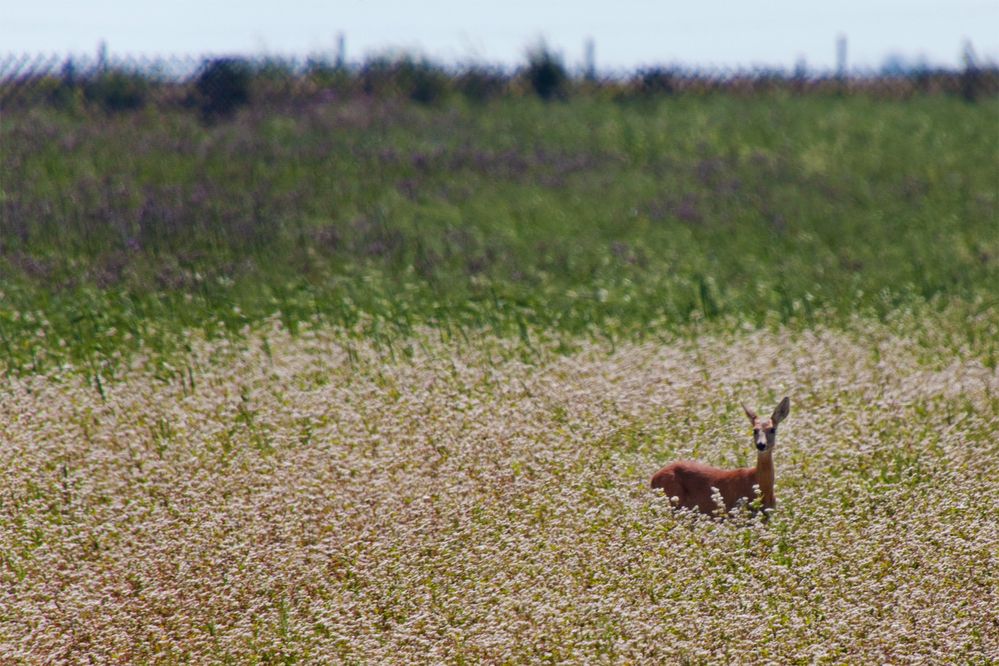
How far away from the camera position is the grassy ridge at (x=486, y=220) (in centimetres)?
1480

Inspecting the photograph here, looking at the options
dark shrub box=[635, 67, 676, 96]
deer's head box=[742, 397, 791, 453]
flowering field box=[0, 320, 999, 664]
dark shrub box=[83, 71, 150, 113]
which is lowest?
flowering field box=[0, 320, 999, 664]

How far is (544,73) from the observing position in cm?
2880

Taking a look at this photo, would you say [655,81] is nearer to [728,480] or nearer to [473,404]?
[473,404]

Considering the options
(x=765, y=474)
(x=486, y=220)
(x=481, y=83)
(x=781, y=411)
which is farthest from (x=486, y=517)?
(x=481, y=83)

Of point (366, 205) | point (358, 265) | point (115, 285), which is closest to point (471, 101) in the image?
point (366, 205)

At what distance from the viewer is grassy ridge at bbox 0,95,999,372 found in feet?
48.5

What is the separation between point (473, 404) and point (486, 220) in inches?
334

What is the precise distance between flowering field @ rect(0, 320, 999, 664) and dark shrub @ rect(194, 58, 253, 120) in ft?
45.7

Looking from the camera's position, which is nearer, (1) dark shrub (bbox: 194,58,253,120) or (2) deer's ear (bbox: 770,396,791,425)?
(2) deer's ear (bbox: 770,396,791,425)

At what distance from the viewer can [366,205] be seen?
19.4 meters

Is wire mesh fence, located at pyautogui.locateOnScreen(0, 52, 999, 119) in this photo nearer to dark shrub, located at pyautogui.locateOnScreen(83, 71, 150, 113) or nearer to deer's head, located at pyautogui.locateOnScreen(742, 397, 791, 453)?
dark shrub, located at pyautogui.locateOnScreen(83, 71, 150, 113)

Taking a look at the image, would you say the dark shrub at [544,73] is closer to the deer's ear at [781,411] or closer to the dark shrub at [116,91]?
the dark shrub at [116,91]

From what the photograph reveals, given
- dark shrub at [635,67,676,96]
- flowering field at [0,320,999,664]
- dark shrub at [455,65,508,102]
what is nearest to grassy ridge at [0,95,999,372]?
dark shrub at [455,65,508,102]

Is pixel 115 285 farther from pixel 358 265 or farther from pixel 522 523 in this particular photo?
Answer: pixel 522 523
